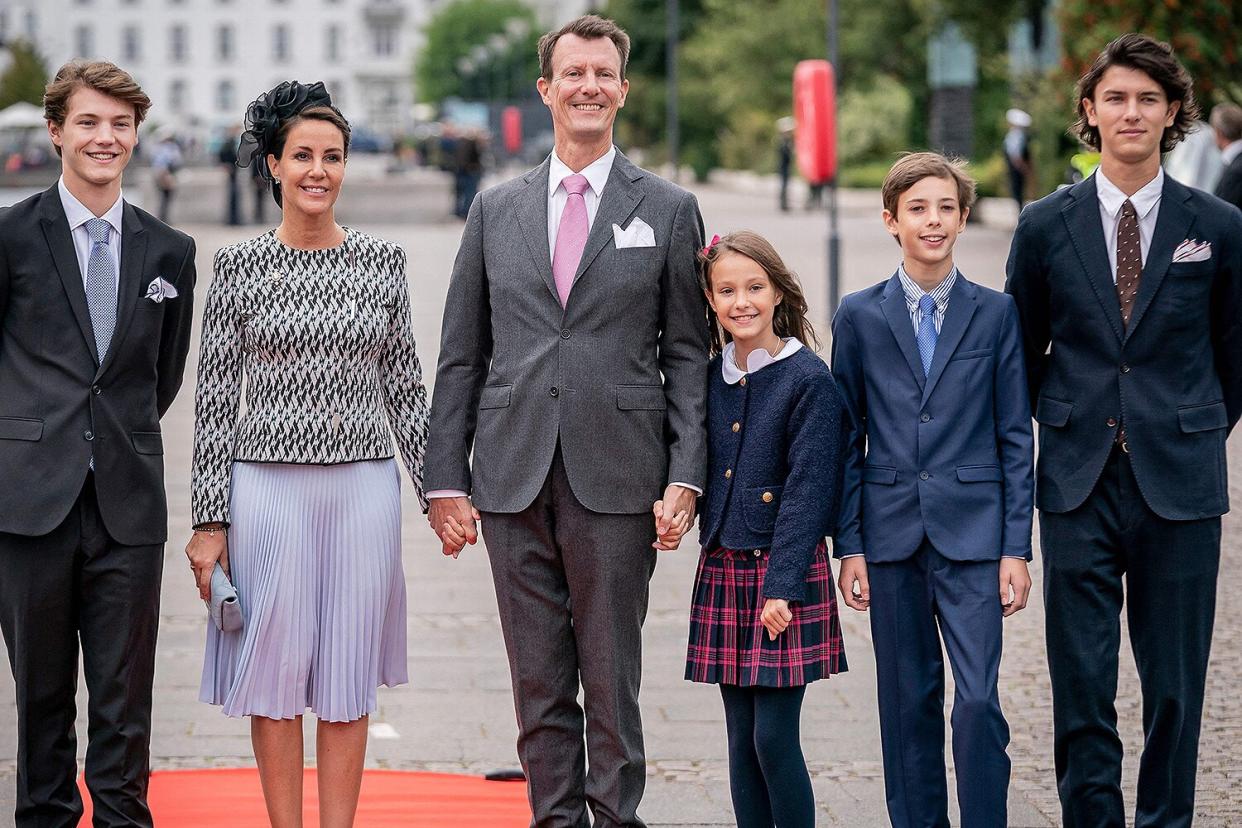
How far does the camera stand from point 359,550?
4.65m

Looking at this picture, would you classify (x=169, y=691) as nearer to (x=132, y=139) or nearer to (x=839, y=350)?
(x=132, y=139)

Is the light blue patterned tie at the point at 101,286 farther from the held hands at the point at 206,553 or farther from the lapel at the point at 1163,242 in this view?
the lapel at the point at 1163,242

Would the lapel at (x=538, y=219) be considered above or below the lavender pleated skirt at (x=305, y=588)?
above

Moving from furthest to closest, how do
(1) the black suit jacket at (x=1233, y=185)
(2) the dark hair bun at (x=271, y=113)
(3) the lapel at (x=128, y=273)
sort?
1. (1) the black suit jacket at (x=1233, y=185)
2. (2) the dark hair bun at (x=271, y=113)
3. (3) the lapel at (x=128, y=273)

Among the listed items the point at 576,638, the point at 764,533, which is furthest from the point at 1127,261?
the point at 576,638

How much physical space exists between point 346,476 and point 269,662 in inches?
19.8

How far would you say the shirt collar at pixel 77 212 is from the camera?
4582 millimetres

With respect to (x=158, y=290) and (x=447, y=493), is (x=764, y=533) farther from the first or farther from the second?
(x=158, y=290)

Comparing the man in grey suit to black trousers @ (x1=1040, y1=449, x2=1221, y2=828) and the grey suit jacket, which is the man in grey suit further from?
black trousers @ (x1=1040, y1=449, x2=1221, y2=828)

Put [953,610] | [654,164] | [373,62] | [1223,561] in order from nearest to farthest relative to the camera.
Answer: [953,610], [1223,561], [654,164], [373,62]

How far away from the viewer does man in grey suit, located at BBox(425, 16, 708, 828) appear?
4.58 meters

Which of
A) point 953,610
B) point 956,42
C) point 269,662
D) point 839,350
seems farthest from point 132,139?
point 956,42

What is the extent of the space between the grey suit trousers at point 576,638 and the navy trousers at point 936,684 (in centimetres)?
62

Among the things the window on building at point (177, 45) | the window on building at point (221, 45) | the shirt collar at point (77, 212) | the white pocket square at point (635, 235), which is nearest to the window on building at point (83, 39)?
the window on building at point (177, 45)
